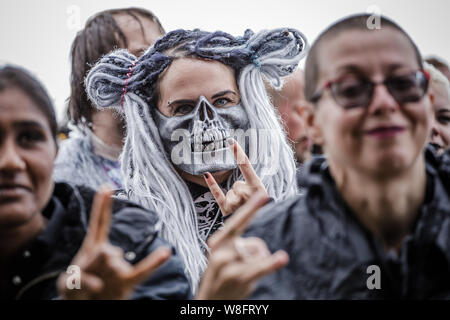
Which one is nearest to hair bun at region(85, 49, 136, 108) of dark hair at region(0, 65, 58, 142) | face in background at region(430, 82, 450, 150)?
dark hair at region(0, 65, 58, 142)

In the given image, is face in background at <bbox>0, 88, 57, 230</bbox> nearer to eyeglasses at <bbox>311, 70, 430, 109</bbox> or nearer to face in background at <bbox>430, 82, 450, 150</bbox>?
eyeglasses at <bbox>311, 70, 430, 109</bbox>

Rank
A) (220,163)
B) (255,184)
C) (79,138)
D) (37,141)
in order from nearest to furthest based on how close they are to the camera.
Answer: (37,141)
(255,184)
(220,163)
(79,138)

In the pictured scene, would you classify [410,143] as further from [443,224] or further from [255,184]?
[255,184]

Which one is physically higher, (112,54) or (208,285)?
(112,54)

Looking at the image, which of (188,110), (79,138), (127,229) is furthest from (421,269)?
(79,138)

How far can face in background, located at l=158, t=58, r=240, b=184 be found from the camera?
2.31 meters

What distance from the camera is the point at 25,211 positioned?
5.59 feet

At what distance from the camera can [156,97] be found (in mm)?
2418

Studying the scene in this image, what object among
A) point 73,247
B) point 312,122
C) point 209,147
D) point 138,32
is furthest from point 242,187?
point 138,32

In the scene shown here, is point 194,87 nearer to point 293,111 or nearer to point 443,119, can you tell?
point 293,111

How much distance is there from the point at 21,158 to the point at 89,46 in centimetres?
129

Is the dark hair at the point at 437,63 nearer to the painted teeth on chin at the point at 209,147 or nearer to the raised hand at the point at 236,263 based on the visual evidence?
the painted teeth on chin at the point at 209,147

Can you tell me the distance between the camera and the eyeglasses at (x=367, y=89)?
157cm

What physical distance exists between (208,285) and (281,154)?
1.06 meters
